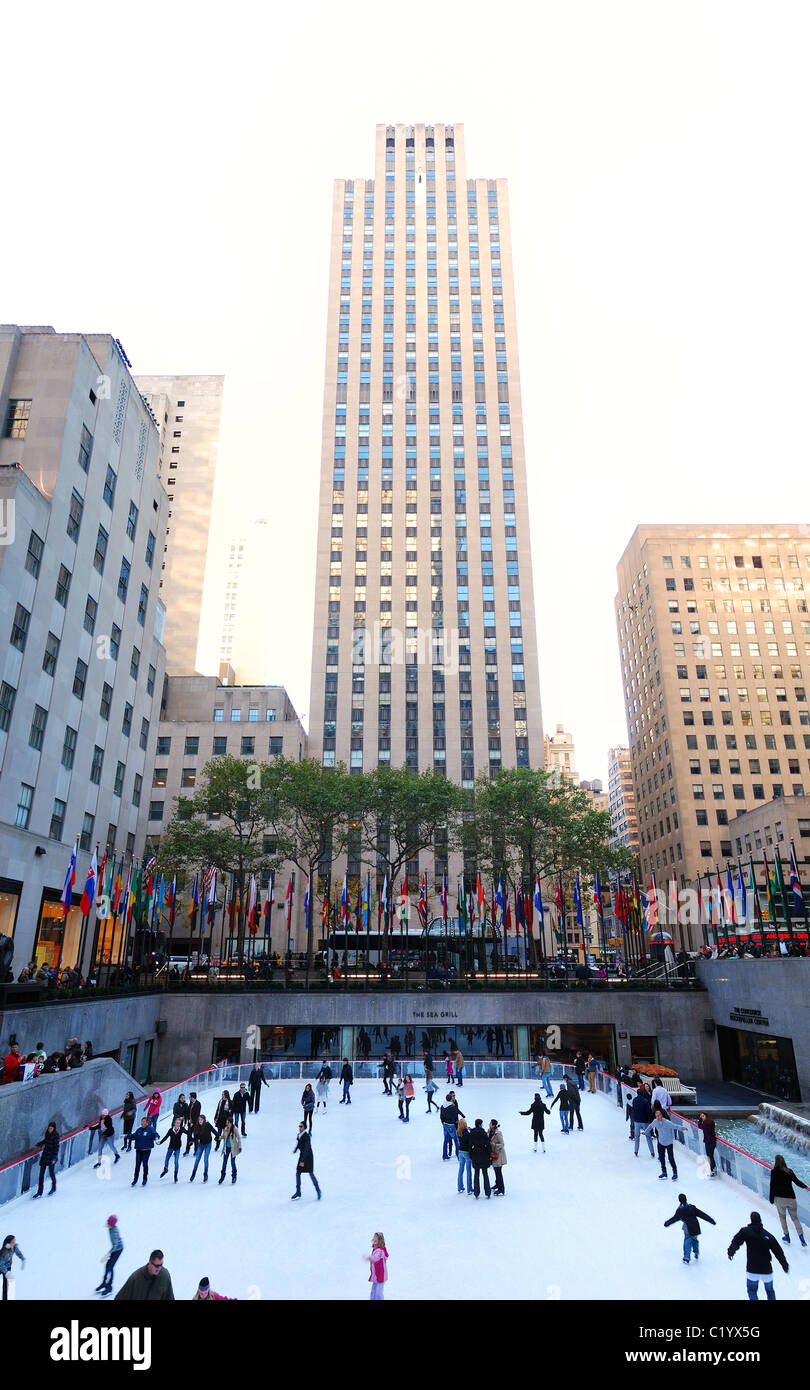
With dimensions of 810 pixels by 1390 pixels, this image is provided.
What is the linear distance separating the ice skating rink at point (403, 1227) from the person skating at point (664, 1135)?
0.46 meters

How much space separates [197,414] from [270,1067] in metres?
113

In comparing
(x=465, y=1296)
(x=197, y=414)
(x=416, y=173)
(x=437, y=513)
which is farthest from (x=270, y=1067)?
(x=416, y=173)

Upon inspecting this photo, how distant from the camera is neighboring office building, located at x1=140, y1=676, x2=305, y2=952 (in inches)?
2995

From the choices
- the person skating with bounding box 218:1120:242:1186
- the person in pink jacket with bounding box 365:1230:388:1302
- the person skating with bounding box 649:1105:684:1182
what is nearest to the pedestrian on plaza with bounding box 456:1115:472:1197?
the person skating with bounding box 649:1105:684:1182

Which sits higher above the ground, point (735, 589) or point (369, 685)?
point (735, 589)

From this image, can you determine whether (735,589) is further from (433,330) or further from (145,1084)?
(145,1084)

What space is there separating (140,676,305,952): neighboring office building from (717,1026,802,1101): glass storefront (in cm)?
4281

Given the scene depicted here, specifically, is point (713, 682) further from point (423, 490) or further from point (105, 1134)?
point (105, 1134)

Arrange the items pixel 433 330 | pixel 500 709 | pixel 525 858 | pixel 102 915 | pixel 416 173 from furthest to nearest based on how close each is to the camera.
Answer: pixel 416 173 < pixel 433 330 < pixel 500 709 < pixel 525 858 < pixel 102 915

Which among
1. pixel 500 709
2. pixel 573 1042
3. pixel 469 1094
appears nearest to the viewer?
pixel 469 1094

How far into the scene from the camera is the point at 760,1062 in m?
38.7

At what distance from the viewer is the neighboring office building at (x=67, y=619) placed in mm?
35938

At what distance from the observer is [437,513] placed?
9688cm

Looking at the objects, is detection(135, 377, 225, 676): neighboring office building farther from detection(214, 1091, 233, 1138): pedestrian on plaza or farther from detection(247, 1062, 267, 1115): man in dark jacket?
detection(214, 1091, 233, 1138): pedestrian on plaza
